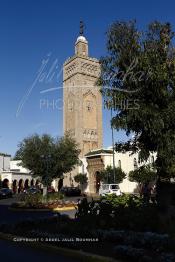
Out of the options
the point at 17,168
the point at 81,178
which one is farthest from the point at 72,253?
the point at 17,168

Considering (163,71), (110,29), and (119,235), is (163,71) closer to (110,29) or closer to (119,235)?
(110,29)

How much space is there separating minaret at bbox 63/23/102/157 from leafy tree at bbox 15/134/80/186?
32268 mm

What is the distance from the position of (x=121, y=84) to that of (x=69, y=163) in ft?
86.7

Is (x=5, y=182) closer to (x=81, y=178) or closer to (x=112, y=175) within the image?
(x=81, y=178)

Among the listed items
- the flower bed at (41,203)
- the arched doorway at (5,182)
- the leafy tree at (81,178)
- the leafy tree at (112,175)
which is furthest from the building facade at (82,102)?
the flower bed at (41,203)

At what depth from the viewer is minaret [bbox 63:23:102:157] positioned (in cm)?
7481

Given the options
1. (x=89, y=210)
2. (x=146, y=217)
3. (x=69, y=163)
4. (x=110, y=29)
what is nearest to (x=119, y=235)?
(x=146, y=217)

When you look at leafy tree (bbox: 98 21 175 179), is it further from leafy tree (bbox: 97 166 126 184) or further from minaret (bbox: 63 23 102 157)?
minaret (bbox: 63 23 102 157)

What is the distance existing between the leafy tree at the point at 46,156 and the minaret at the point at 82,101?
32268 millimetres

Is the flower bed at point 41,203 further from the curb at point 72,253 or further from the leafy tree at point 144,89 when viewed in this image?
the curb at point 72,253

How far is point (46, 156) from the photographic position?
37.8 meters

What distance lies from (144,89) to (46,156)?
2527 centimetres

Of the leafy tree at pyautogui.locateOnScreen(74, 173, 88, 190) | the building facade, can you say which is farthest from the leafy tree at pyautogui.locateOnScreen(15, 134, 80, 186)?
the building facade

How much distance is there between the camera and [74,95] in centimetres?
7744
